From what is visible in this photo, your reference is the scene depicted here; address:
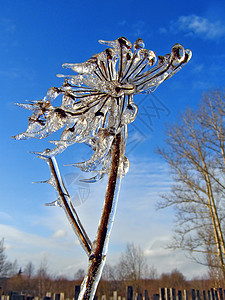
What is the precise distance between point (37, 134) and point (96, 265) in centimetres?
43

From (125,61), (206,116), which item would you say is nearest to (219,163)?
(206,116)

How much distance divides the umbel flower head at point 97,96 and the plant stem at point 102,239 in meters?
0.05

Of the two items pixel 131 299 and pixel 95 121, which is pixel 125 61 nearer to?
pixel 95 121

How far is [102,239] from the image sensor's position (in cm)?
70

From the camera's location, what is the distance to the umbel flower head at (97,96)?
30.1 inches

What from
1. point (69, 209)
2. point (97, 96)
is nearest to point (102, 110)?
point (97, 96)

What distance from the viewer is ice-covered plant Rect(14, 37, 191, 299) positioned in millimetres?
739

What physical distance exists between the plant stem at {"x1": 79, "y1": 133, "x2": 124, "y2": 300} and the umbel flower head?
0.17 feet

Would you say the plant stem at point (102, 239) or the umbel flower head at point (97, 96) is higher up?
the umbel flower head at point (97, 96)

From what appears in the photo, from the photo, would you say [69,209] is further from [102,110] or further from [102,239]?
[102,110]

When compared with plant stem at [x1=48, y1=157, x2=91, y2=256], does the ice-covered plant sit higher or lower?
higher

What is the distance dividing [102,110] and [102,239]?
382mm

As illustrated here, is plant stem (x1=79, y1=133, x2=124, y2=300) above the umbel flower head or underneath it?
underneath

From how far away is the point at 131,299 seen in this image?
366 cm
